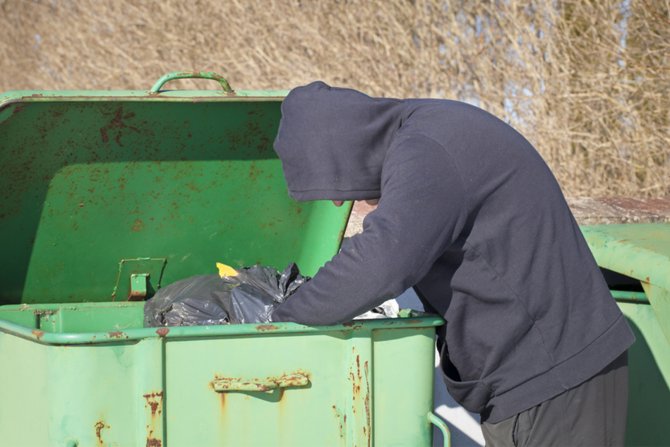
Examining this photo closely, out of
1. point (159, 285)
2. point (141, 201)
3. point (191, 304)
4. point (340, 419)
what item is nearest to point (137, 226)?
point (141, 201)

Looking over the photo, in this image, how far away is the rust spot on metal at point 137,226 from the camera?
3.50m

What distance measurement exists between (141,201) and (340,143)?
1.40 metres

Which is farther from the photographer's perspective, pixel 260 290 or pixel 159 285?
pixel 159 285

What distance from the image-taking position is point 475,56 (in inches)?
301

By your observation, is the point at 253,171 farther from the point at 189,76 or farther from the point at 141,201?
the point at 189,76

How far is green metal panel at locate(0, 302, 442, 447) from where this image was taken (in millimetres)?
2416

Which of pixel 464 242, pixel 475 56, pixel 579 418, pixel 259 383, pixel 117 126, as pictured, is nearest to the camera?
pixel 464 242

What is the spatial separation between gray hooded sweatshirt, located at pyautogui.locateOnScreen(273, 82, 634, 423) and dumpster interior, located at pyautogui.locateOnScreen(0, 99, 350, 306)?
3.01 feet

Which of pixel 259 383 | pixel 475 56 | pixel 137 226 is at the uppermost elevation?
pixel 475 56

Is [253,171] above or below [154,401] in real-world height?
above

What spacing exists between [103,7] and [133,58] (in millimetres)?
689

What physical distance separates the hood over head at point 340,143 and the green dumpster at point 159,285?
1.29 feet

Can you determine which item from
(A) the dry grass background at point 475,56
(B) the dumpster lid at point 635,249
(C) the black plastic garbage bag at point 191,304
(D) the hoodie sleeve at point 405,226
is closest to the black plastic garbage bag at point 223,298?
(C) the black plastic garbage bag at point 191,304

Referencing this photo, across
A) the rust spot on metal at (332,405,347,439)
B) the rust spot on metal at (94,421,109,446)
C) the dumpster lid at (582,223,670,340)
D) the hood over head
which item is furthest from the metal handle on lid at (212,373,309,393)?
the dumpster lid at (582,223,670,340)
